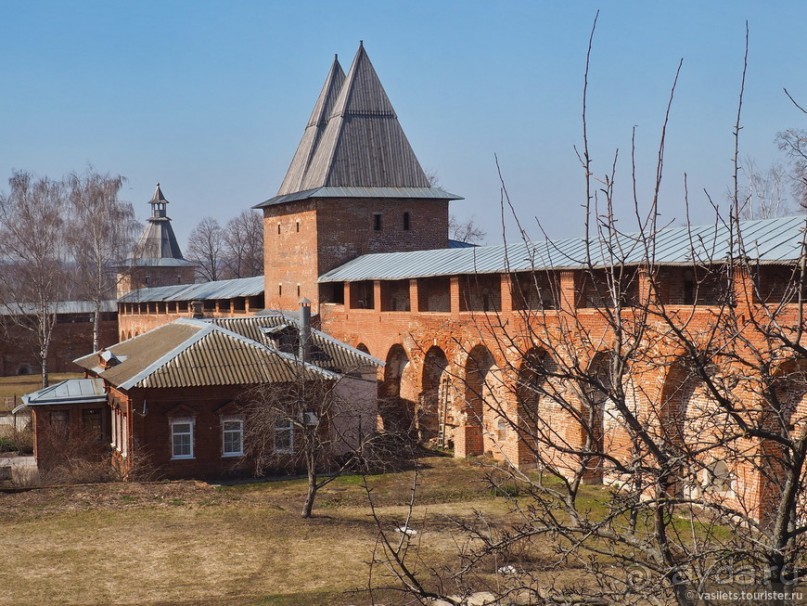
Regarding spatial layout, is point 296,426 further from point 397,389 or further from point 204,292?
point 204,292

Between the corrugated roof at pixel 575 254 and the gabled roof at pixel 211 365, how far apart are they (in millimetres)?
3631

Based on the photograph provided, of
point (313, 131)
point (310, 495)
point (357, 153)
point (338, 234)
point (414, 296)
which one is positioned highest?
point (313, 131)

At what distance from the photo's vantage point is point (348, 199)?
89.5 feet

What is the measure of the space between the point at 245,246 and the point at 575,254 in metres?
51.7

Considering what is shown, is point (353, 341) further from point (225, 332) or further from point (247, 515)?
point (247, 515)

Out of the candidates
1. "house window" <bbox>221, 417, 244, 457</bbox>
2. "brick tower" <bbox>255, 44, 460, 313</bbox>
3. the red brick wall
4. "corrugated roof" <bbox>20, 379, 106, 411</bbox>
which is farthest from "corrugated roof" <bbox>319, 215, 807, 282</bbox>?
"corrugated roof" <bbox>20, 379, 106, 411</bbox>

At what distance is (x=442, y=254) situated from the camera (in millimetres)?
22062

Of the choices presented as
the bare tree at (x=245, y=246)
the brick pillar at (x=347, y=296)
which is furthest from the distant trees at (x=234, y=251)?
the brick pillar at (x=347, y=296)

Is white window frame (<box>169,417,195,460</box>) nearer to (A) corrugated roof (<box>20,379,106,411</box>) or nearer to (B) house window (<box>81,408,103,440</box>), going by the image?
(B) house window (<box>81,408,103,440</box>)

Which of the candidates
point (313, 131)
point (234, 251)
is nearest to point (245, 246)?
point (234, 251)

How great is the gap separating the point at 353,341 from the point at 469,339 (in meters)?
5.75

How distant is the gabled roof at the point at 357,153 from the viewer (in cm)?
2777

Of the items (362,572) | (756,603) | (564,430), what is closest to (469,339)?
(564,430)

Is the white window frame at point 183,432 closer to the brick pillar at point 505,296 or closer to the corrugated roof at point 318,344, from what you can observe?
the corrugated roof at point 318,344
